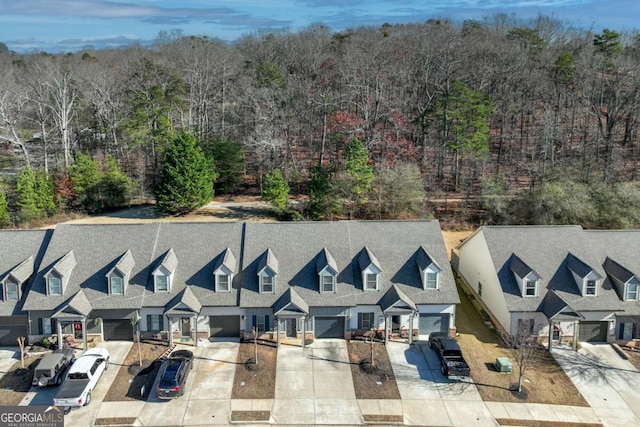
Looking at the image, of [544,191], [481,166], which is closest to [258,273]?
[544,191]

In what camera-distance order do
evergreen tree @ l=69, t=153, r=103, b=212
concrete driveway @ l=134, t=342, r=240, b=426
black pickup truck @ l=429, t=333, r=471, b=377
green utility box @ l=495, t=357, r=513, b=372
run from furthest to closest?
evergreen tree @ l=69, t=153, r=103, b=212
green utility box @ l=495, t=357, r=513, b=372
black pickup truck @ l=429, t=333, r=471, b=377
concrete driveway @ l=134, t=342, r=240, b=426

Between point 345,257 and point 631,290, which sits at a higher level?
point 345,257

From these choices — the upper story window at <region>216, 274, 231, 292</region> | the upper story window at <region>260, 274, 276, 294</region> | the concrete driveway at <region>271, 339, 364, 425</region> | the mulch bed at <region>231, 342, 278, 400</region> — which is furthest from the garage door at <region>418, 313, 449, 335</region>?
the upper story window at <region>216, 274, 231, 292</region>

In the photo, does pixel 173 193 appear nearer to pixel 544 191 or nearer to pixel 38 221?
pixel 38 221

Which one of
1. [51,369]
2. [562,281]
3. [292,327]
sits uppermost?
[562,281]

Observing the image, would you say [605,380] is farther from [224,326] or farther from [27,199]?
[27,199]

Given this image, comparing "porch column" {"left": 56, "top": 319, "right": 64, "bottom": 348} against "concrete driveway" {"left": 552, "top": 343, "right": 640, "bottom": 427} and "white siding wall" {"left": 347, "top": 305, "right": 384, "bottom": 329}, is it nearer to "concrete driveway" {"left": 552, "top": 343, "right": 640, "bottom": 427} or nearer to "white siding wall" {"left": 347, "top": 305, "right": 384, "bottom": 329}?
"white siding wall" {"left": 347, "top": 305, "right": 384, "bottom": 329}

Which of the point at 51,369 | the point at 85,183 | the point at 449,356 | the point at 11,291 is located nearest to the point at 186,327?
the point at 51,369
